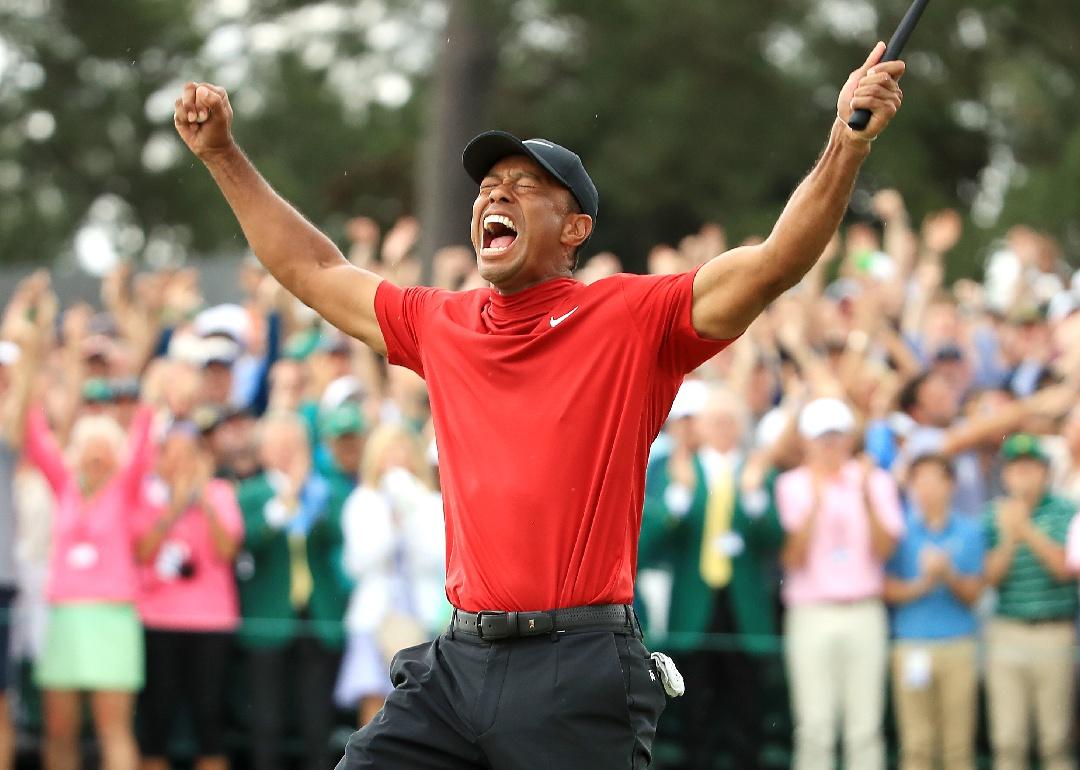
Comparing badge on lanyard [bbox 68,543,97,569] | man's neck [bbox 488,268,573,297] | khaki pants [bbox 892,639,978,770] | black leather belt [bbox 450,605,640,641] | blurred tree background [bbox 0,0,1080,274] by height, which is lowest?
khaki pants [bbox 892,639,978,770]

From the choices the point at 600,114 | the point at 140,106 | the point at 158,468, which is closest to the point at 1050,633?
the point at 158,468

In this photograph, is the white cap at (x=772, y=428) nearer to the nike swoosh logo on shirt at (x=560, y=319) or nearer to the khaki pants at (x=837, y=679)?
the khaki pants at (x=837, y=679)

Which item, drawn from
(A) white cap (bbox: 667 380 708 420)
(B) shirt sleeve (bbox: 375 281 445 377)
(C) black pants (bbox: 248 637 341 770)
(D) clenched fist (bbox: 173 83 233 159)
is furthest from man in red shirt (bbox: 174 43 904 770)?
(C) black pants (bbox: 248 637 341 770)

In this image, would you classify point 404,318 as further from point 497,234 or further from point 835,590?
point 835,590

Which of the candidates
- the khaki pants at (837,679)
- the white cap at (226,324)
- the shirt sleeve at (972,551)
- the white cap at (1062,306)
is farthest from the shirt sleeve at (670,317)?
the white cap at (226,324)

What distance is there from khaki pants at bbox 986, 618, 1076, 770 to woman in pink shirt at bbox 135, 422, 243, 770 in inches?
158

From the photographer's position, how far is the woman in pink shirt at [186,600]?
10.3 meters

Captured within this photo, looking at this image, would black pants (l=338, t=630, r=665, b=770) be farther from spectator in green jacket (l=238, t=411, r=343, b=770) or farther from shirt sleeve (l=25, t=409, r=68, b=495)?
shirt sleeve (l=25, t=409, r=68, b=495)

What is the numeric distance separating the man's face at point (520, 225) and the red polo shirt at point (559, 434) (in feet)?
0.29

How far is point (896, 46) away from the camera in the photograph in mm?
4801

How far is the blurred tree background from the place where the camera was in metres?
22.8

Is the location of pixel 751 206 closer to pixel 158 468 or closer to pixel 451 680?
pixel 158 468

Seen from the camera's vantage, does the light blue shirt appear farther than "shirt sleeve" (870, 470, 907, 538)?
No

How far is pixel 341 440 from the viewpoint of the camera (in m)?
10.7
